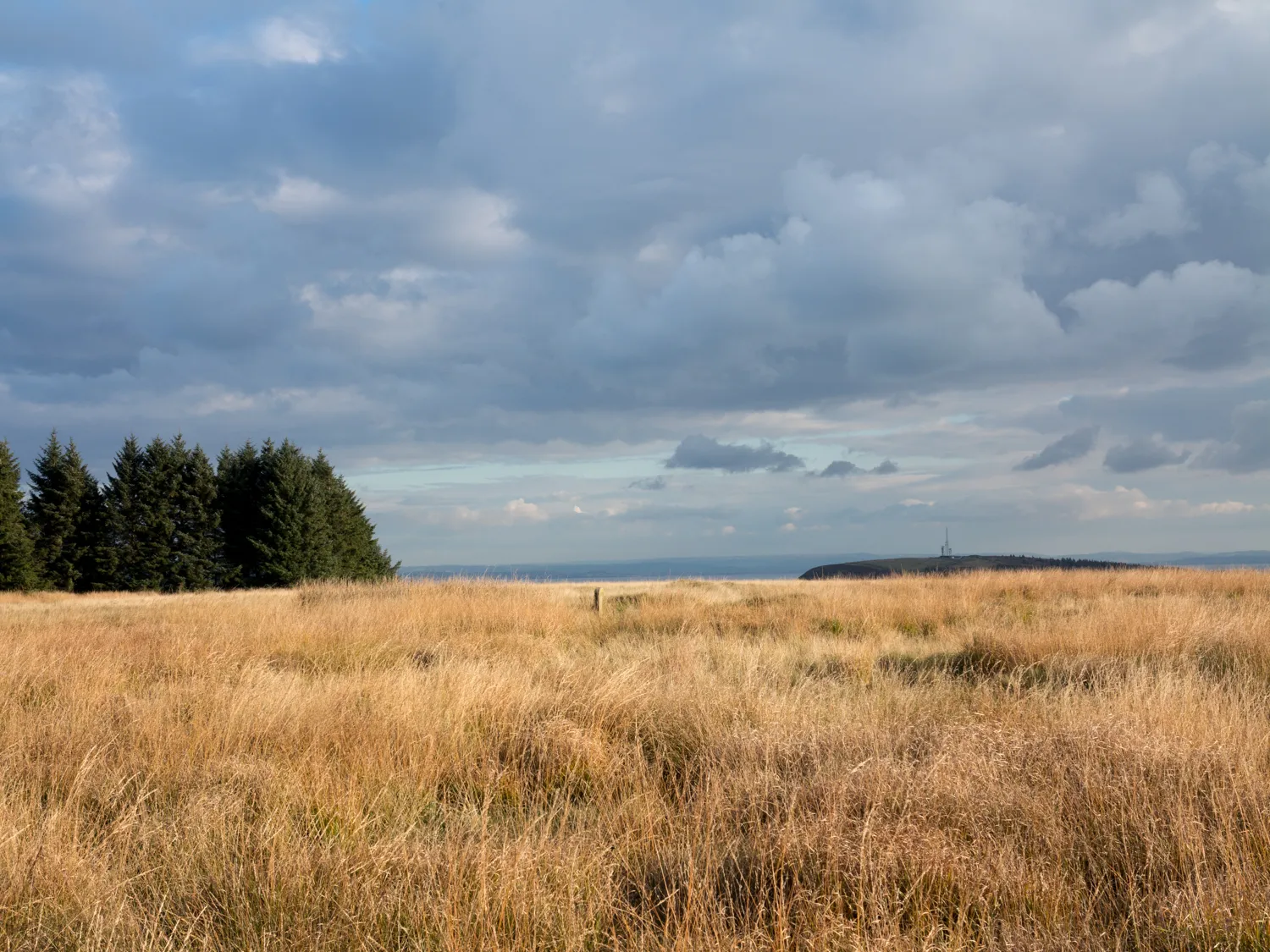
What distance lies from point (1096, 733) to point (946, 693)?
225cm

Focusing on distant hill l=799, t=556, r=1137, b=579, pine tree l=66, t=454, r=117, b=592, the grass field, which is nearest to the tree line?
pine tree l=66, t=454, r=117, b=592

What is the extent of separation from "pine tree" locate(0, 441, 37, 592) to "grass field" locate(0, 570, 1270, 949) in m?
39.6

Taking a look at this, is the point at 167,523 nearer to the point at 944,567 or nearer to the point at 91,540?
the point at 91,540

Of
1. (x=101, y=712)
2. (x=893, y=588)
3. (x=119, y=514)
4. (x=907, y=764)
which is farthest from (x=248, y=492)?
(x=907, y=764)

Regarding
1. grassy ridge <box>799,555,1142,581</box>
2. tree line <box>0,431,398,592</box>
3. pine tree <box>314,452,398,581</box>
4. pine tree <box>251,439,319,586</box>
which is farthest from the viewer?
pine tree <box>314,452,398,581</box>

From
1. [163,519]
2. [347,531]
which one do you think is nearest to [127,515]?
[163,519]

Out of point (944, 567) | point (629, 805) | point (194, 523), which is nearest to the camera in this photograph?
point (629, 805)

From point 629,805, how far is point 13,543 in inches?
1865

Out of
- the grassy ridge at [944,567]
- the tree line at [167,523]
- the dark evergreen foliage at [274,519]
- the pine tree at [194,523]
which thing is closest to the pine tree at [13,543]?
the tree line at [167,523]

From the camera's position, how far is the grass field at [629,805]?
9.96 ft

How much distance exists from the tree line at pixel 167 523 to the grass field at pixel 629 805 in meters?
41.7

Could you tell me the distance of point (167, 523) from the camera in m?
46.4

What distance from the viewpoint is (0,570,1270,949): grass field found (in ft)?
9.96

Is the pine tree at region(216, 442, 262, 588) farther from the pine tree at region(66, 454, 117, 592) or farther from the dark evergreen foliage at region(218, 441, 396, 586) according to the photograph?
the pine tree at region(66, 454, 117, 592)
